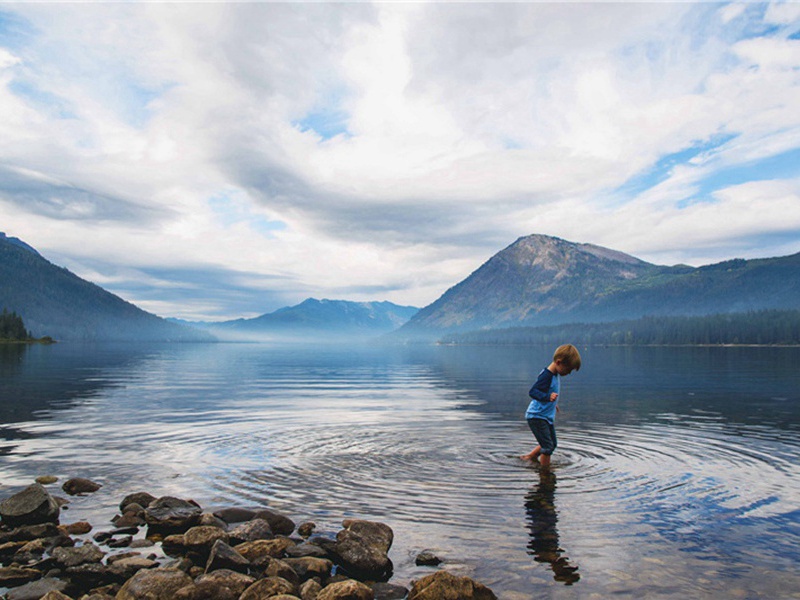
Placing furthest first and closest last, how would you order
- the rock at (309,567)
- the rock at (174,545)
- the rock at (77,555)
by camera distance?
the rock at (174,545), the rock at (77,555), the rock at (309,567)

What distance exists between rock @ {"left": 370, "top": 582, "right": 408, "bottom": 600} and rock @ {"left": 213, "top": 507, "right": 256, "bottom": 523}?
4779 mm

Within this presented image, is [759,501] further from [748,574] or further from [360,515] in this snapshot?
[360,515]

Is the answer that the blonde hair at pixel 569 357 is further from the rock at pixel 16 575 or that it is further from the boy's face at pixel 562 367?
the rock at pixel 16 575

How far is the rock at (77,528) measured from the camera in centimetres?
1296

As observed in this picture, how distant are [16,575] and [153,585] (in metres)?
2.96

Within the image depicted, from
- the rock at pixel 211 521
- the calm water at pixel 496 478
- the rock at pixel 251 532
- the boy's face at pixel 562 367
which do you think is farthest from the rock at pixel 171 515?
the boy's face at pixel 562 367

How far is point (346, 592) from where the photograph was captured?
9.39m

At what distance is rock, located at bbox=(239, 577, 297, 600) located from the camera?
9461 mm

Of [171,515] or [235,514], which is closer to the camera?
[171,515]

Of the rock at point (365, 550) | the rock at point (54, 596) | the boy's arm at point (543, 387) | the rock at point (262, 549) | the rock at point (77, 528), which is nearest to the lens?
the rock at point (54, 596)

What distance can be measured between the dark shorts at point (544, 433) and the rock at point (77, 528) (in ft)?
42.2

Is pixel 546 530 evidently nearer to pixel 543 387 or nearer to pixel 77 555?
pixel 543 387

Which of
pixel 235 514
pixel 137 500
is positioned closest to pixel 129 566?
pixel 235 514

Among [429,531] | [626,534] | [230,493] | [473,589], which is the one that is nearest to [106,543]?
[230,493]
